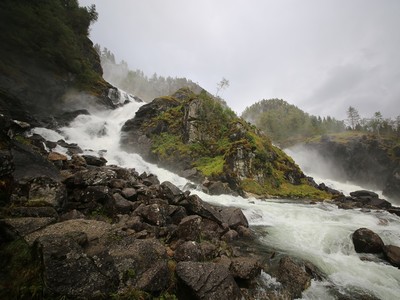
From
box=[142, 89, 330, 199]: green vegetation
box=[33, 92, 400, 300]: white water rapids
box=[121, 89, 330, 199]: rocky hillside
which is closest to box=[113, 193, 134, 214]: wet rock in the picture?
box=[33, 92, 400, 300]: white water rapids

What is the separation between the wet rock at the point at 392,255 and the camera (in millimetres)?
10203

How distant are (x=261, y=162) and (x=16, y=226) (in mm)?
35321

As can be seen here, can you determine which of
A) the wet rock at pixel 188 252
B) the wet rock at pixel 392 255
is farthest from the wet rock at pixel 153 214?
the wet rock at pixel 392 255

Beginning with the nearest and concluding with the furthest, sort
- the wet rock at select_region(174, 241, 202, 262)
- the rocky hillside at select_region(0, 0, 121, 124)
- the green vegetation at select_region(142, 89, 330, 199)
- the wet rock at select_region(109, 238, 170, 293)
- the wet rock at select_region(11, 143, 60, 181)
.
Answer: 1. the wet rock at select_region(109, 238, 170, 293)
2. the wet rock at select_region(174, 241, 202, 262)
3. the wet rock at select_region(11, 143, 60, 181)
4. the rocky hillside at select_region(0, 0, 121, 124)
5. the green vegetation at select_region(142, 89, 330, 199)

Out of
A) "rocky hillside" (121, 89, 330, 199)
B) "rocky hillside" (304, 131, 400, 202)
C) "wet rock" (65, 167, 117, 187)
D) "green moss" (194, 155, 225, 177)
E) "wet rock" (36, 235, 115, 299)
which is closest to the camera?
"wet rock" (36, 235, 115, 299)

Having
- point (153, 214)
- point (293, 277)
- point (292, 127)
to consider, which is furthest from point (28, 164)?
point (292, 127)

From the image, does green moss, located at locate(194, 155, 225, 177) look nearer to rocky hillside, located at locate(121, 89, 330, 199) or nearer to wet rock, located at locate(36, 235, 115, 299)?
rocky hillside, located at locate(121, 89, 330, 199)

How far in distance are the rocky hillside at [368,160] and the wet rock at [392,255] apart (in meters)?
66.9

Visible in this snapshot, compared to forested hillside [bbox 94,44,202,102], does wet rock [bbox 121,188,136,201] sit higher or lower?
lower

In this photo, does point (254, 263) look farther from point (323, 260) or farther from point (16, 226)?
point (16, 226)

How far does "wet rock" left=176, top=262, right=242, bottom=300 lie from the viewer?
5797 mm

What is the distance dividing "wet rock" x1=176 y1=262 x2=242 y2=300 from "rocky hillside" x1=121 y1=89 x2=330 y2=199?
23641 millimetres

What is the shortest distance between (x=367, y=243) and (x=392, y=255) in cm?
111

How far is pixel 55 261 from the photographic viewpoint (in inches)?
177
